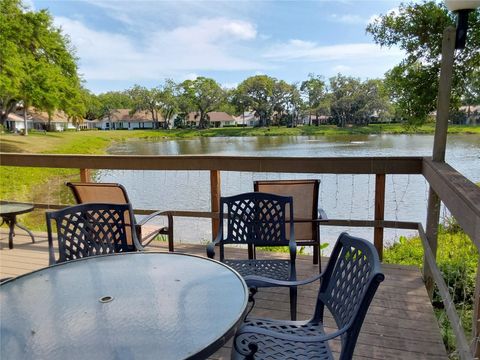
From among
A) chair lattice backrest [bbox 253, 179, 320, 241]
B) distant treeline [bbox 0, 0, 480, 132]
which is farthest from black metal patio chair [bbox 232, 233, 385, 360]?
distant treeline [bbox 0, 0, 480, 132]

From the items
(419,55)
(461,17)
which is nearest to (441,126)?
(461,17)

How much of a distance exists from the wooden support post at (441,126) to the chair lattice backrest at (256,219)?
1037 mm

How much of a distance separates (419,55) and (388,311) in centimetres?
580

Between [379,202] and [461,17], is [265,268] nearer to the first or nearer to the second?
[379,202]

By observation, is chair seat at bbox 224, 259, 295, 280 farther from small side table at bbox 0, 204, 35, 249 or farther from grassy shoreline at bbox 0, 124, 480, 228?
grassy shoreline at bbox 0, 124, 480, 228

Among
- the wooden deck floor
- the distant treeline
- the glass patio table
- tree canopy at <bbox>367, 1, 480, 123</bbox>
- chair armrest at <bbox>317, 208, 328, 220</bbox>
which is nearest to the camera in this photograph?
the glass patio table

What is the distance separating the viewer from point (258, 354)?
141 centimetres

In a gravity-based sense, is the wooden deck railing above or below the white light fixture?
below

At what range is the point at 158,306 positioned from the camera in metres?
1.33

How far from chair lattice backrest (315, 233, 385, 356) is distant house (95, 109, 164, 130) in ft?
225

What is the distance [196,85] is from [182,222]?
47.9 meters

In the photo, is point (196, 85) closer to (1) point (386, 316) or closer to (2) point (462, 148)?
(2) point (462, 148)

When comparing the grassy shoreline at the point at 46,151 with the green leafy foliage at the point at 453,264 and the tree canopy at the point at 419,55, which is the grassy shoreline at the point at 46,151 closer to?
the tree canopy at the point at 419,55

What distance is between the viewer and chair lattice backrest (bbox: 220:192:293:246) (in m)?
2.54
